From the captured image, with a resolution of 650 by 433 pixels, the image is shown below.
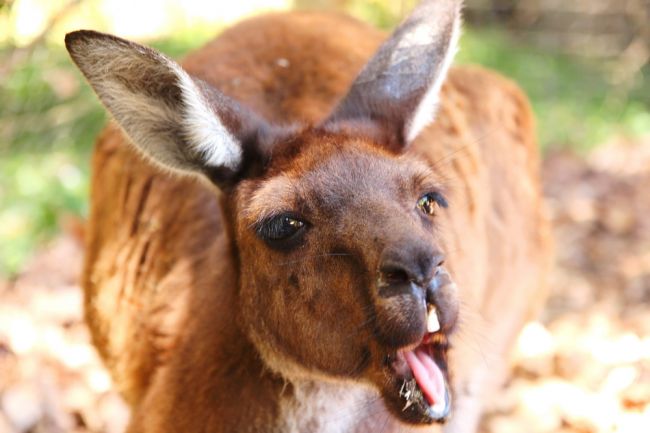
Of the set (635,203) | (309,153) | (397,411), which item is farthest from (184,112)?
(635,203)

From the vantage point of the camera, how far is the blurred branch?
572 centimetres


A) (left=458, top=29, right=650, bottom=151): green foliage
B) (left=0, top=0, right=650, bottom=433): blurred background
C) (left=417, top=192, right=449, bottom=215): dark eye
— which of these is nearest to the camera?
(left=417, top=192, right=449, bottom=215): dark eye

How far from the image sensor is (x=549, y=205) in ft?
30.2

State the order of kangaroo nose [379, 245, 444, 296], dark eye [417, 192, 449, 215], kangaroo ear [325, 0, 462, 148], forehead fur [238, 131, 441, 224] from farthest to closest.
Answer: kangaroo ear [325, 0, 462, 148]
dark eye [417, 192, 449, 215]
forehead fur [238, 131, 441, 224]
kangaroo nose [379, 245, 444, 296]

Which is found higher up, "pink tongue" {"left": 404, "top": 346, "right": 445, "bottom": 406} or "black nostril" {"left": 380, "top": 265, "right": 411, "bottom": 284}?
"black nostril" {"left": 380, "top": 265, "right": 411, "bottom": 284}

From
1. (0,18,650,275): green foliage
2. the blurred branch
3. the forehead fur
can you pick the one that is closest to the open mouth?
the forehead fur

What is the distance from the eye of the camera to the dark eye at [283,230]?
376cm

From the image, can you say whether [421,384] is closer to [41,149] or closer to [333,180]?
[333,180]

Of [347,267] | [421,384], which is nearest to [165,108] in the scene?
[347,267]

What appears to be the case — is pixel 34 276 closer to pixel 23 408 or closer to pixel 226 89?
pixel 23 408

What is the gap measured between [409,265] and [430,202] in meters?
0.67

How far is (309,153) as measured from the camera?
3.97m

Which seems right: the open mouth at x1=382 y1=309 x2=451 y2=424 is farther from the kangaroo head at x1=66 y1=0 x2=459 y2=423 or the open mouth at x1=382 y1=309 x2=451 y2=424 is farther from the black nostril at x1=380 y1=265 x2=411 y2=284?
the black nostril at x1=380 y1=265 x2=411 y2=284

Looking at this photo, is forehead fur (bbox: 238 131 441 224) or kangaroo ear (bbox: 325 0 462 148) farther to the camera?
kangaroo ear (bbox: 325 0 462 148)
